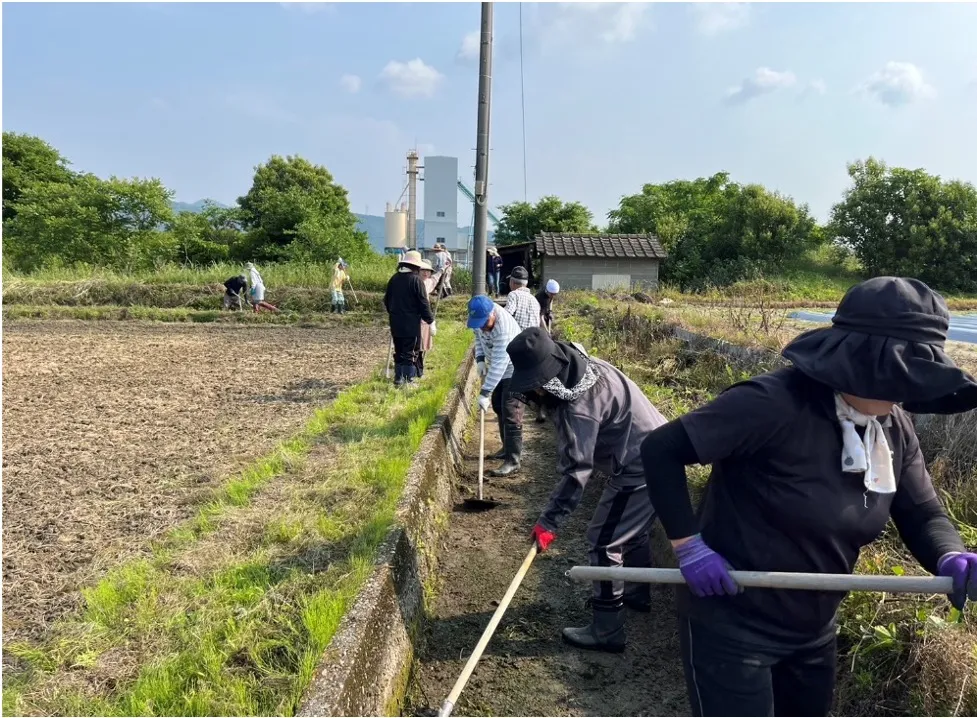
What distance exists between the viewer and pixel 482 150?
26.5 feet

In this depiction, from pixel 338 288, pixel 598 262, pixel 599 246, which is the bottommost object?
pixel 338 288

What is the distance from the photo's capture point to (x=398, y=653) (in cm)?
278

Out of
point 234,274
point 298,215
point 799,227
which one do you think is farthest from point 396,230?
point 799,227

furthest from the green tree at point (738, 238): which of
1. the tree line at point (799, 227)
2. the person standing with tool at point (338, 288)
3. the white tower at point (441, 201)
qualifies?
the white tower at point (441, 201)

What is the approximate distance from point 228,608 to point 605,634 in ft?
6.01

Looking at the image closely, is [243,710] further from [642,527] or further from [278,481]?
[278,481]

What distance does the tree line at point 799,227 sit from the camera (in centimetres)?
2069

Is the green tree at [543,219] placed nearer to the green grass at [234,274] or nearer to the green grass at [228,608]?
the green grass at [234,274]

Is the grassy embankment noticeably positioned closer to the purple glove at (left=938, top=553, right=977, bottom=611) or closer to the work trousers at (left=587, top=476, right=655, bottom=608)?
the purple glove at (left=938, top=553, right=977, bottom=611)

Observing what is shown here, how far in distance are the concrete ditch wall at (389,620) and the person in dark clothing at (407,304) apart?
2.78 m

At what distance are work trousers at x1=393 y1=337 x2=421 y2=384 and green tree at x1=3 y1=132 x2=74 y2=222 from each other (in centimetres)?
3485

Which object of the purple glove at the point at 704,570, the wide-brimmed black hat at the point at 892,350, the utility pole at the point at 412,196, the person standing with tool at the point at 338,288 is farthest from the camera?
the utility pole at the point at 412,196

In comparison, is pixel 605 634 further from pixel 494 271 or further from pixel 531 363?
pixel 494 271

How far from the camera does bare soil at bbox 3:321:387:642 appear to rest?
3.53 meters
